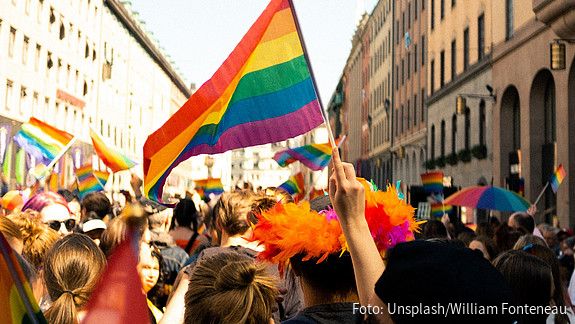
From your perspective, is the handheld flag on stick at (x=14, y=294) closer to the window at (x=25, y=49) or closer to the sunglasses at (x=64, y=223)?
the sunglasses at (x=64, y=223)

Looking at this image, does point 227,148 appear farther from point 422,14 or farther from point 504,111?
point 422,14

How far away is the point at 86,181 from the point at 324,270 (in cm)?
1373

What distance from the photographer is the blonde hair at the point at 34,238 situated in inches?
225

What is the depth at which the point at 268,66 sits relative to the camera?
5.53 metres

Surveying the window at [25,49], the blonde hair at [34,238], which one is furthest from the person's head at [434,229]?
the window at [25,49]

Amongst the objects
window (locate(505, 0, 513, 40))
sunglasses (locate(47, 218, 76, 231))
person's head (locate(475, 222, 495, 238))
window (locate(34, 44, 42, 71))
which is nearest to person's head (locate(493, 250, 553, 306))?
person's head (locate(475, 222, 495, 238))

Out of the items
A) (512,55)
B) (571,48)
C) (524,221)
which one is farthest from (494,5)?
(524,221)

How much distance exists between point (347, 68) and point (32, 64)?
61276 mm

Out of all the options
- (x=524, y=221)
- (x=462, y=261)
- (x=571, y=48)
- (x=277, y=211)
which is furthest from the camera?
(x=571, y=48)

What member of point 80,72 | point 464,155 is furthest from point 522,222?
point 80,72

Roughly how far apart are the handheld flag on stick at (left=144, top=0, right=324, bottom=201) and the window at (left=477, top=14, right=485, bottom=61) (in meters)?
27.7

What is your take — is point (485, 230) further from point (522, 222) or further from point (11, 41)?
point (11, 41)

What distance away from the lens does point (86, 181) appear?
16.4 m

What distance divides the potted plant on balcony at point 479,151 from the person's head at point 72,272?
2852 cm
